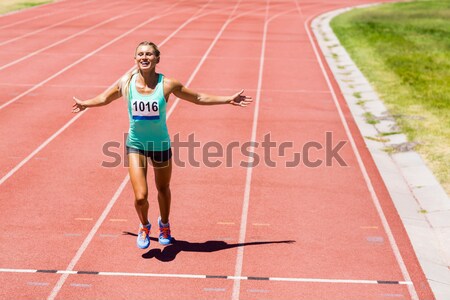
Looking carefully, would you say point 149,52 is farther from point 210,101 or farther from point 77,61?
point 77,61

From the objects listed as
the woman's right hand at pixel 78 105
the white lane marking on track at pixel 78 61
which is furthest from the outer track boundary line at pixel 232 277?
the white lane marking on track at pixel 78 61

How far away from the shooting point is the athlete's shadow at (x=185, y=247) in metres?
6.75

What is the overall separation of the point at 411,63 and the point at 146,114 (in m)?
13.6

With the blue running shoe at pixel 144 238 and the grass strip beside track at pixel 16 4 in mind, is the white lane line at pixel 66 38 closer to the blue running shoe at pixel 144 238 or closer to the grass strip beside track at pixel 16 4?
the grass strip beside track at pixel 16 4

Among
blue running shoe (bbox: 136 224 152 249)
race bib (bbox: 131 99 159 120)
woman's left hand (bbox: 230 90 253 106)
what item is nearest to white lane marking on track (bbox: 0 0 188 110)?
blue running shoe (bbox: 136 224 152 249)

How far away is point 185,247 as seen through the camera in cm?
698

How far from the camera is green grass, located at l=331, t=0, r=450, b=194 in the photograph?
1148 cm

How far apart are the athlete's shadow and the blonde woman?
0.53 ft

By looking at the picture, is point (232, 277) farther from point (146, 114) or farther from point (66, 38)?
point (66, 38)

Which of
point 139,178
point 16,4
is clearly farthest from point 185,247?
point 16,4

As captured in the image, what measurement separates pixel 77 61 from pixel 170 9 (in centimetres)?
1428

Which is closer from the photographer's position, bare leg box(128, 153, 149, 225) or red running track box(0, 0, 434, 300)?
red running track box(0, 0, 434, 300)

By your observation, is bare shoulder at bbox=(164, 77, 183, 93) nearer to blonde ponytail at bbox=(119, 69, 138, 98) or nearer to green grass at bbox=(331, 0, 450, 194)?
blonde ponytail at bbox=(119, 69, 138, 98)

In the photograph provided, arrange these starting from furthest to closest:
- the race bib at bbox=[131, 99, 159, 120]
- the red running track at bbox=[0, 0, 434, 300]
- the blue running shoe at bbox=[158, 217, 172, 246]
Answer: the blue running shoe at bbox=[158, 217, 172, 246] < the red running track at bbox=[0, 0, 434, 300] < the race bib at bbox=[131, 99, 159, 120]
